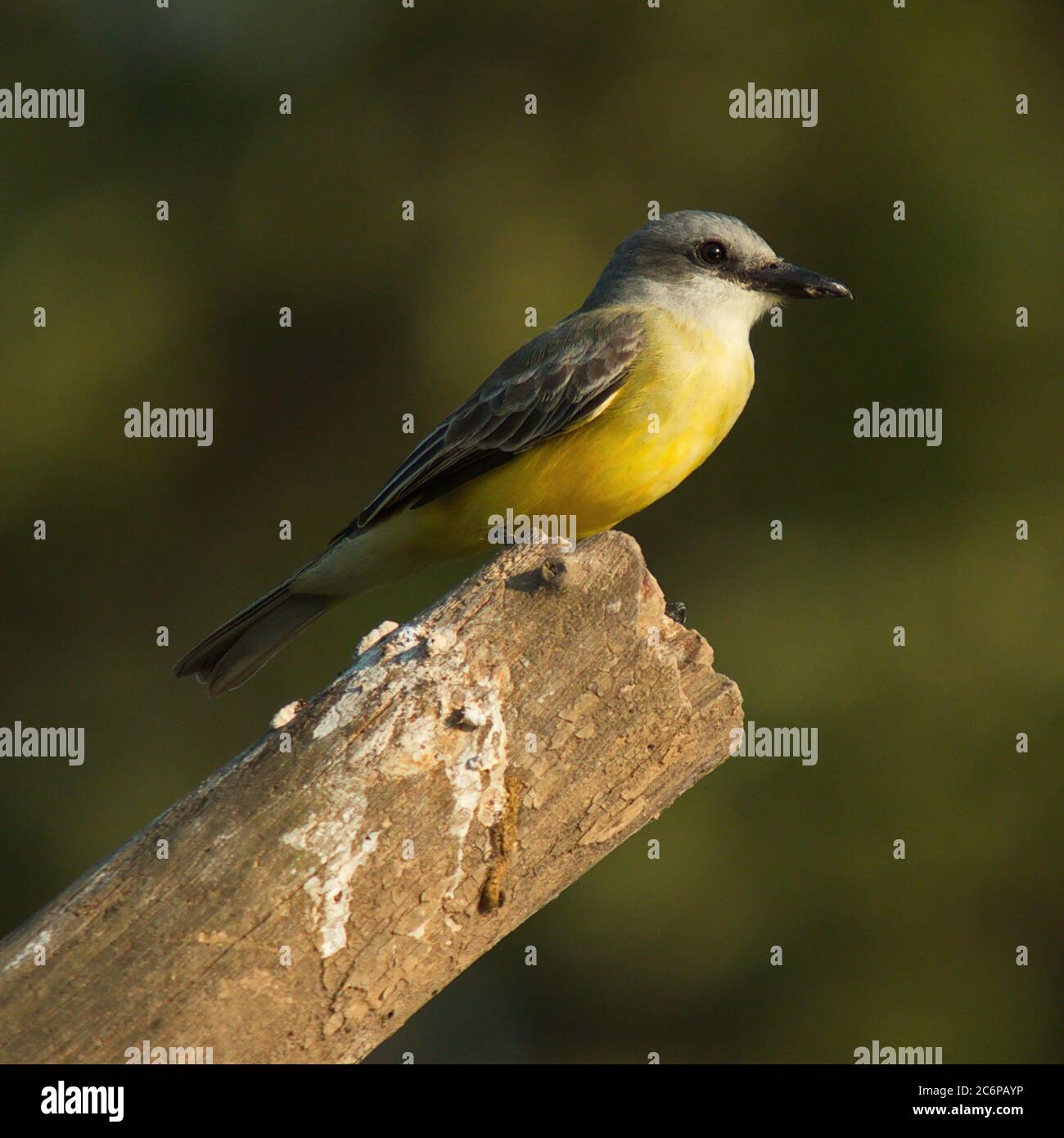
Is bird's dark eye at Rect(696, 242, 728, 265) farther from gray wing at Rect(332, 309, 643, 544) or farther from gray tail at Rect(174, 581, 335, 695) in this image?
gray tail at Rect(174, 581, 335, 695)

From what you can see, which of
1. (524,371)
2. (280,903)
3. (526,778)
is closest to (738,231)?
(524,371)

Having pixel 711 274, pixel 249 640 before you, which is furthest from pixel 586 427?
pixel 249 640

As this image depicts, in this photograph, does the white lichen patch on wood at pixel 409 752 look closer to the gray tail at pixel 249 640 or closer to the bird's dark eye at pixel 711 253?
the gray tail at pixel 249 640

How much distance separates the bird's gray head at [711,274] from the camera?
628 centimetres

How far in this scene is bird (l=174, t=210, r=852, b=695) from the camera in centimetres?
575

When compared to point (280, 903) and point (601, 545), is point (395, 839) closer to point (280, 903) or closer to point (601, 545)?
point (280, 903)

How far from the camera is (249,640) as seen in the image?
5781 millimetres

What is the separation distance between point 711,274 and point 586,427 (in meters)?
1.04

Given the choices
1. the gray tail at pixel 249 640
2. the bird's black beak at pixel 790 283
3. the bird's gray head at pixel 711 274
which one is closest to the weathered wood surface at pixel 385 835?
the gray tail at pixel 249 640

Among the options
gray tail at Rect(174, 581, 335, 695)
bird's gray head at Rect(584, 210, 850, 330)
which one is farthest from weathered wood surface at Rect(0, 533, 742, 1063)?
bird's gray head at Rect(584, 210, 850, 330)

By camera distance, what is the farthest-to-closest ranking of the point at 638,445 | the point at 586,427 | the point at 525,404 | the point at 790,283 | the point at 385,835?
the point at 790,283 → the point at 525,404 → the point at 586,427 → the point at 638,445 → the point at 385,835

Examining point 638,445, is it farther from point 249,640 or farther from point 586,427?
point 249,640

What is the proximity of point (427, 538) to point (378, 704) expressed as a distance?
10.1ft

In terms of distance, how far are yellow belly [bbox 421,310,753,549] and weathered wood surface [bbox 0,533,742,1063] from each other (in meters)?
2.30
